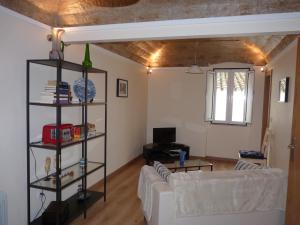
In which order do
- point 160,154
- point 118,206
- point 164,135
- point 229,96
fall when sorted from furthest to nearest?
1. point 229,96
2. point 164,135
3. point 160,154
4. point 118,206

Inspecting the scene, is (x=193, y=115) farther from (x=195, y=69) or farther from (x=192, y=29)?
(x=192, y=29)

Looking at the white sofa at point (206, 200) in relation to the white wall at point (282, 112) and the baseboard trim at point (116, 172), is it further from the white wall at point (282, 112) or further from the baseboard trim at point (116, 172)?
the baseboard trim at point (116, 172)

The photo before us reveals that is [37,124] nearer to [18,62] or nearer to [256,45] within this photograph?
[18,62]

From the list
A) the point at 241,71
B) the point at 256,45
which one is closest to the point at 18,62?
the point at 256,45

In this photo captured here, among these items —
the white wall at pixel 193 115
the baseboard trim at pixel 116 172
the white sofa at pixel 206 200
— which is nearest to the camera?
the white sofa at pixel 206 200

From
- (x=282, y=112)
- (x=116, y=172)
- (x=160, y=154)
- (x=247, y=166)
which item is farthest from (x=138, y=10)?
(x=160, y=154)

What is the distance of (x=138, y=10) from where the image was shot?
2.67 metres

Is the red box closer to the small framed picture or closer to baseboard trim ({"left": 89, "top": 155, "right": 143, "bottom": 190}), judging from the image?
baseboard trim ({"left": 89, "top": 155, "right": 143, "bottom": 190})

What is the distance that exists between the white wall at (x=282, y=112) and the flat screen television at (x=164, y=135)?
91.9 inches

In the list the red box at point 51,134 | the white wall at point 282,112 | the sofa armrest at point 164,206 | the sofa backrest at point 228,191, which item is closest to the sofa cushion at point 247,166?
the sofa backrest at point 228,191

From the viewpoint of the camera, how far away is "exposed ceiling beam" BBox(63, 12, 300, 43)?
239 centimetres

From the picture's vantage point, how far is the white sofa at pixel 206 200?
2.47 m

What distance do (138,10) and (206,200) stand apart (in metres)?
2.16

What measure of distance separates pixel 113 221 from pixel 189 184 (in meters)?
1.29
